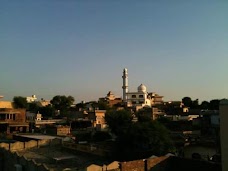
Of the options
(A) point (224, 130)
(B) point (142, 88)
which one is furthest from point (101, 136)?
(B) point (142, 88)

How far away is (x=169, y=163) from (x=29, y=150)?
36.9 feet

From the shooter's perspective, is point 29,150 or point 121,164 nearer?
point 121,164

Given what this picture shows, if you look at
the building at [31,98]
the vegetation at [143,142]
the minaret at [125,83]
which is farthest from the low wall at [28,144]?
the building at [31,98]

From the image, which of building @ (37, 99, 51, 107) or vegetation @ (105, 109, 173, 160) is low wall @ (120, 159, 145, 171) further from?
building @ (37, 99, 51, 107)

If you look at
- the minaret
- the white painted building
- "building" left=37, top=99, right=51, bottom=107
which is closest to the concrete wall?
the white painted building

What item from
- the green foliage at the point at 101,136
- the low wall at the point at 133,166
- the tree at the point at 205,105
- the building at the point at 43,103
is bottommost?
the green foliage at the point at 101,136

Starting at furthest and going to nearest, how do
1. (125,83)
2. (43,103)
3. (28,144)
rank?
1. (43,103)
2. (125,83)
3. (28,144)

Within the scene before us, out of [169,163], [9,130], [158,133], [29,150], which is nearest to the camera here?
[169,163]

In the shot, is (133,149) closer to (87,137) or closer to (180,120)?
(87,137)

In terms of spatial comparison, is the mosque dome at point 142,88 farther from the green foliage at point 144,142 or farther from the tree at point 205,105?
the green foliage at point 144,142

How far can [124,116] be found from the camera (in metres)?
36.6

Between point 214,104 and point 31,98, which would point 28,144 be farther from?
point 31,98

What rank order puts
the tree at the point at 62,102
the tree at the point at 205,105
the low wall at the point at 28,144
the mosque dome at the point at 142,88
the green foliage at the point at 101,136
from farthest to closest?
the mosque dome at the point at 142,88 → the tree at the point at 62,102 → the tree at the point at 205,105 → the green foliage at the point at 101,136 → the low wall at the point at 28,144

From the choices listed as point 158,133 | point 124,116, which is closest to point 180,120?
point 124,116
